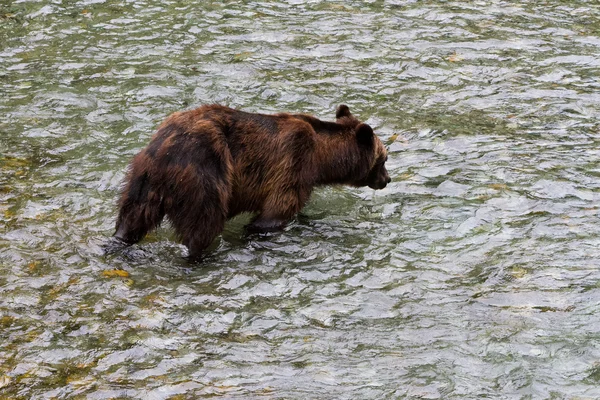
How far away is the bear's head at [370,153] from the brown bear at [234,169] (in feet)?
0.04

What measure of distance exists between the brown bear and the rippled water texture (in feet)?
1.11

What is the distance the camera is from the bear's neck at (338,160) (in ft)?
29.8

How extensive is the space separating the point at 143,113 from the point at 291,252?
3808mm

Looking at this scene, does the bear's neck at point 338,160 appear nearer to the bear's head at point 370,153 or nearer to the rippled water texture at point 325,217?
the bear's head at point 370,153

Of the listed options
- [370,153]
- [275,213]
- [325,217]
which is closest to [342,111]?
[370,153]

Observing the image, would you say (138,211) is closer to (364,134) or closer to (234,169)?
(234,169)

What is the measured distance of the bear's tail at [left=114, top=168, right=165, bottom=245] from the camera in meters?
7.88

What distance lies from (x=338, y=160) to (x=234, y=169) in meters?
1.34

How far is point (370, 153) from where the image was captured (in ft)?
30.7

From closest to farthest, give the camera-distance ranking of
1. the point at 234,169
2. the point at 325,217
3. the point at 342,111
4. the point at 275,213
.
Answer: the point at 234,169 < the point at 275,213 < the point at 325,217 < the point at 342,111

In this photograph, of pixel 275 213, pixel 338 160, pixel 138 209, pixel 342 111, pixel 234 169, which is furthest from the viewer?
pixel 342 111

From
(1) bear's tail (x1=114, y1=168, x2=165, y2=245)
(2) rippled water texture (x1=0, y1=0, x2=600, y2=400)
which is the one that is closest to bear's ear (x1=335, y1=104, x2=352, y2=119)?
(2) rippled water texture (x1=0, y1=0, x2=600, y2=400)

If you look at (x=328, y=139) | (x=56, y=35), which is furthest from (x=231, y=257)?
(x=56, y=35)

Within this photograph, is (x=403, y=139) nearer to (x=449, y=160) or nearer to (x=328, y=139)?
(x=449, y=160)
